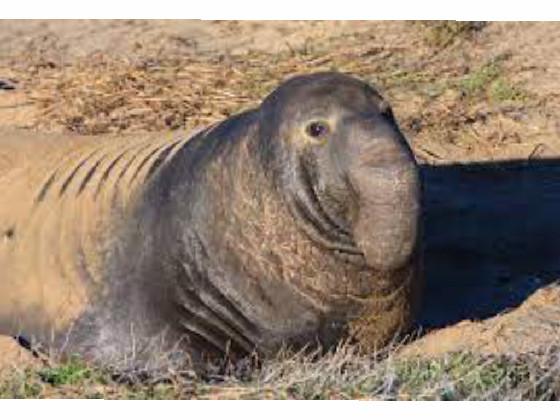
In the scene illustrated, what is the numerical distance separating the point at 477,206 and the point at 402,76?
1.90m

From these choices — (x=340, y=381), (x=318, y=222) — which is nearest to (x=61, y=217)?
(x=318, y=222)

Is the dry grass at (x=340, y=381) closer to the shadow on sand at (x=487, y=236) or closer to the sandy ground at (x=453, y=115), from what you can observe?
the sandy ground at (x=453, y=115)

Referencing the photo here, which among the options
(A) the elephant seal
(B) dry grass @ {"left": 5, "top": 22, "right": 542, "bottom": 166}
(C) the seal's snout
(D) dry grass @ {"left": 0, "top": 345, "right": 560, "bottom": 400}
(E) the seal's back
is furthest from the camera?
(B) dry grass @ {"left": 5, "top": 22, "right": 542, "bottom": 166}

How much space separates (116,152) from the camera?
8500 millimetres

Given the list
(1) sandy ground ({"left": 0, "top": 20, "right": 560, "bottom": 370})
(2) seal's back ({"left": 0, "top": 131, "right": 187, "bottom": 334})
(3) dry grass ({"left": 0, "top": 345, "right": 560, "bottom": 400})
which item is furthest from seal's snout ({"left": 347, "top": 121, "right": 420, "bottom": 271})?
(2) seal's back ({"left": 0, "top": 131, "right": 187, "bottom": 334})

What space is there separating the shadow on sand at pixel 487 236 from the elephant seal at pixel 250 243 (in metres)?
0.77

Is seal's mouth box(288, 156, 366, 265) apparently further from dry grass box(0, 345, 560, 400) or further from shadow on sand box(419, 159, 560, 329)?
shadow on sand box(419, 159, 560, 329)

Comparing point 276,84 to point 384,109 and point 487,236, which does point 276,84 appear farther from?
point 384,109

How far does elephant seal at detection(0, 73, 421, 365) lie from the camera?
7.22 metres

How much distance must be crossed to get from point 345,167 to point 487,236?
95.0 inches

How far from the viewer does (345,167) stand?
23.5 ft

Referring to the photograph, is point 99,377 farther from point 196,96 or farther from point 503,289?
point 196,96

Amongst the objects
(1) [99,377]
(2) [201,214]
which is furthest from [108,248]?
(1) [99,377]

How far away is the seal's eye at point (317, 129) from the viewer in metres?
7.31
